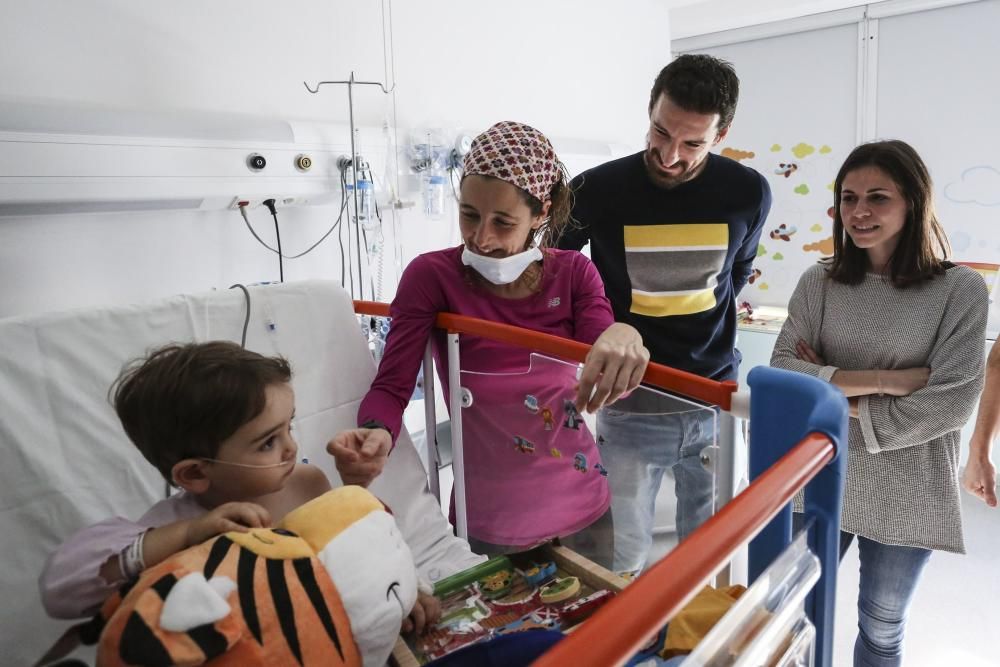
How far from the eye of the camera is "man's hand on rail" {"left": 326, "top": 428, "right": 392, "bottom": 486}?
117 centimetres

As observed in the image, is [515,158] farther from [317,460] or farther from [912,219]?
[912,219]

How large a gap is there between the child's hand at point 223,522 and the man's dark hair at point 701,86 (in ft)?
4.28

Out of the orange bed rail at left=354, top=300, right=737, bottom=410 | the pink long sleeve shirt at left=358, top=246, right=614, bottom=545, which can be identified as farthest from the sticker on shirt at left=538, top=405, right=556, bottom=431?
the orange bed rail at left=354, top=300, right=737, bottom=410

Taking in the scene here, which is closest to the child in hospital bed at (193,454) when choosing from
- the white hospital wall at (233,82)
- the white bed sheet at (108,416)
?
the white bed sheet at (108,416)

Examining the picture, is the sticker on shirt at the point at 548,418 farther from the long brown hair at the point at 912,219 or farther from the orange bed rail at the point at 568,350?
the long brown hair at the point at 912,219

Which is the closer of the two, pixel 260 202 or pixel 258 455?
pixel 258 455

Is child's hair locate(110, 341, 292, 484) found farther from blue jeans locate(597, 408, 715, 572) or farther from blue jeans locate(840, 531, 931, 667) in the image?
blue jeans locate(840, 531, 931, 667)

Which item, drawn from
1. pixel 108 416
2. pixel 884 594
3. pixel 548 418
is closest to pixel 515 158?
pixel 548 418

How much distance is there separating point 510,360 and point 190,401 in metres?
0.63

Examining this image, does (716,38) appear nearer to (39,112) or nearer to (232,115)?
(232,115)

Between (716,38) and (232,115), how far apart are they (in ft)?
10.4

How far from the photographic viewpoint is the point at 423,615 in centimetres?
111

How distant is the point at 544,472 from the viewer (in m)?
1.32

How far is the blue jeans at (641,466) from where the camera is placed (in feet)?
3.92
